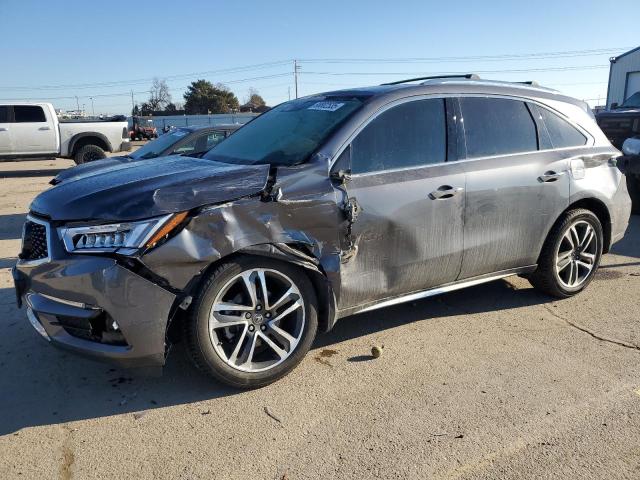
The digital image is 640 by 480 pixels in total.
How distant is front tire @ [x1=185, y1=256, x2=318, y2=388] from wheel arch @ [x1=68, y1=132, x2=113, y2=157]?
15.2m

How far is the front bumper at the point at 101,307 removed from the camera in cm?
281

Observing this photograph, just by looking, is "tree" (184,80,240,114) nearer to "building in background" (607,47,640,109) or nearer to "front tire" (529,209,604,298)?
"building in background" (607,47,640,109)

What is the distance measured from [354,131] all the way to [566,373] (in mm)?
2111

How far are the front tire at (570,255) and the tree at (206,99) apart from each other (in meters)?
80.0

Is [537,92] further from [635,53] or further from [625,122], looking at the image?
[635,53]

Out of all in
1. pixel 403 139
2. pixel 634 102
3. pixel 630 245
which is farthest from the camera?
pixel 634 102

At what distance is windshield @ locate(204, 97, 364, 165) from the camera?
361 cm

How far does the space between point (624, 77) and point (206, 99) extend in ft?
217

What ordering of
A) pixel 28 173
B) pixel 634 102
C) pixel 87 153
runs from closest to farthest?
pixel 634 102
pixel 87 153
pixel 28 173

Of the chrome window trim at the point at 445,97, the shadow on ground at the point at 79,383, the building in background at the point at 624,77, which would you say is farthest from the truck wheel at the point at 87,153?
the building in background at the point at 624,77

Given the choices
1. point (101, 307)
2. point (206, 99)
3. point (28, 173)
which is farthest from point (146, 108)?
point (101, 307)

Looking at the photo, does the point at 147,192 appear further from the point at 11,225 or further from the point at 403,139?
the point at 11,225

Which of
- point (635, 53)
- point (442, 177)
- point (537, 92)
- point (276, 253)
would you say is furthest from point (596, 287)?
point (635, 53)

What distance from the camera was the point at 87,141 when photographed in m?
16.7
